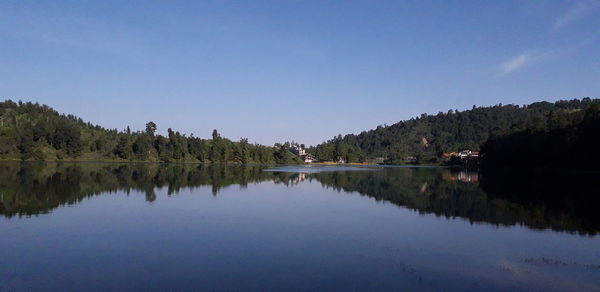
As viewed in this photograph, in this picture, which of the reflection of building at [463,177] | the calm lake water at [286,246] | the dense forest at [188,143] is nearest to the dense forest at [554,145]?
the dense forest at [188,143]

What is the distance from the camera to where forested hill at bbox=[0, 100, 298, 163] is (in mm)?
133750

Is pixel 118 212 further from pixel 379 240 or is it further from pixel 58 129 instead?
pixel 58 129

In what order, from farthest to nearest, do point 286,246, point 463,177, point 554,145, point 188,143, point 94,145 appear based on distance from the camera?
1. point 188,143
2. point 94,145
3. point 554,145
4. point 463,177
5. point 286,246

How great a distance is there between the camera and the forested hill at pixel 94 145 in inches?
5266

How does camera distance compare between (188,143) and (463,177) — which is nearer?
(463,177)

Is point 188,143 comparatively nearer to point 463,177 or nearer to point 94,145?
point 94,145

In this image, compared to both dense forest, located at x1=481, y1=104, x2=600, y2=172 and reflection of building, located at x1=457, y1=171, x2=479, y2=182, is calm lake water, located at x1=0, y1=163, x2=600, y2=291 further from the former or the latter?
dense forest, located at x1=481, y1=104, x2=600, y2=172

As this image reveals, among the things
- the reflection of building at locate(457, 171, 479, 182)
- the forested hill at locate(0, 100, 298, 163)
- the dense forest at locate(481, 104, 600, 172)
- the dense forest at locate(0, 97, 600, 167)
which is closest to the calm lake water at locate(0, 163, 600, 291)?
the reflection of building at locate(457, 171, 479, 182)

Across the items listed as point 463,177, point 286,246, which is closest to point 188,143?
point 463,177

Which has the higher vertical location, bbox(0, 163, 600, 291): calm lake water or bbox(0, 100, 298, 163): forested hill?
bbox(0, 100, 298, 163): forested hill

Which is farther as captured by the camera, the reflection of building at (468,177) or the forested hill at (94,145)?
the forested hill at (94,145)

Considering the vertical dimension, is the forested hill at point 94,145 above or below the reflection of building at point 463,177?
above

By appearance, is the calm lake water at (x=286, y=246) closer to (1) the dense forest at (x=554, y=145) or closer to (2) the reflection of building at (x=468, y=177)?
(2) the reflection of building at (x=468, y=177)

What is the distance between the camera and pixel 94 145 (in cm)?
16175
